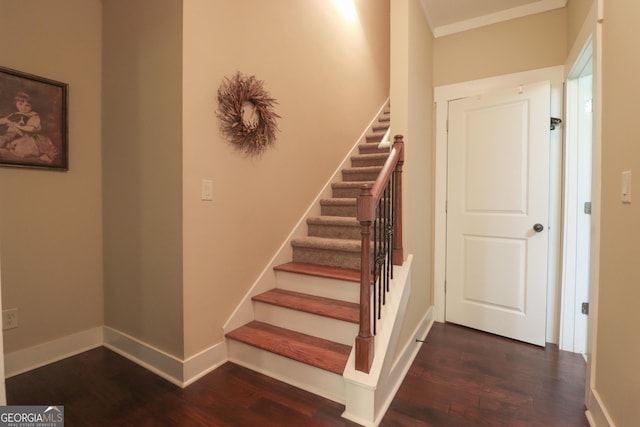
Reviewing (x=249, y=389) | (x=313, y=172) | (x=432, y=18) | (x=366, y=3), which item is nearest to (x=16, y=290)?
(x=249, y=389)

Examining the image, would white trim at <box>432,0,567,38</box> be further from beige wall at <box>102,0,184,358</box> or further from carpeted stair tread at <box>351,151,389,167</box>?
beige wall at <box>102,0,184,358</box>

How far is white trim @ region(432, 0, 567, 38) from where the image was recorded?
235 centimetres

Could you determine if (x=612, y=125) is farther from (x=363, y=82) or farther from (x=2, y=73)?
(x=2, y=73)

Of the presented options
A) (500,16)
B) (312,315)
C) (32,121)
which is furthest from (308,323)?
(500,16)

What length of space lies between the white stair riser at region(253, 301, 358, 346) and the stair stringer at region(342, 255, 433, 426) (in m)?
0.18

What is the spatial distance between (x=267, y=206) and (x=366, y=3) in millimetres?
3268

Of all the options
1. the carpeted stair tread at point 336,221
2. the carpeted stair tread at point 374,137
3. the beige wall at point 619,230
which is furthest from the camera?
the carpeted stair tread at point 374,137

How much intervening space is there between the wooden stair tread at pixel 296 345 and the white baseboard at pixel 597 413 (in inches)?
47.8

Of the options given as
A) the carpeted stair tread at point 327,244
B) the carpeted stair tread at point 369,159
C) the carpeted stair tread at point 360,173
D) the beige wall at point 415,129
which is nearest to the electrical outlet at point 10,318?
the carpeted stair tread at point 327,244

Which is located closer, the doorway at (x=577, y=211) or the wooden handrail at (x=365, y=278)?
the wooden handrail at (x=365, y=278)

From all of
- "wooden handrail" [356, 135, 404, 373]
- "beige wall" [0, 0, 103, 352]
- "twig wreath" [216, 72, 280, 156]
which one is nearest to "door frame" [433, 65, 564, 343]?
"wooden handrail" [356, 135, 404, 373]

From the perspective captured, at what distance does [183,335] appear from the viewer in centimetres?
181

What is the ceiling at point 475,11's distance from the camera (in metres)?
2.38

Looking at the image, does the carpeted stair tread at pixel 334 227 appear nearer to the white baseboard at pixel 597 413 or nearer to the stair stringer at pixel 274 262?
the stair stringer at pixel 274 262
